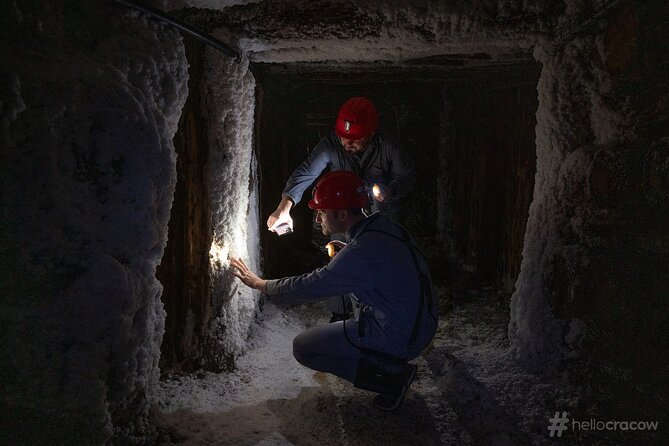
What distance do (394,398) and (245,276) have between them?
1191 millimetres

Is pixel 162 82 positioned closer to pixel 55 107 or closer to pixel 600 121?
pixel 55 107

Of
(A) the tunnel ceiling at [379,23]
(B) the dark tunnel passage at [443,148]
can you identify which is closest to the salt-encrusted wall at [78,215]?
(A) the tunnel ceiling at [379,23]

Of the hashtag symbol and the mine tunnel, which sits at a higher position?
the mine tunnel

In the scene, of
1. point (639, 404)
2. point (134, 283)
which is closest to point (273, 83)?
point (134, 283)

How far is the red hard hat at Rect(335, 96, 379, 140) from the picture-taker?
137 inches

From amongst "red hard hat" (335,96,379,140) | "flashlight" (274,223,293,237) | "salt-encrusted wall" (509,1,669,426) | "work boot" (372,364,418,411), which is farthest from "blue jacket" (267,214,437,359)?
"red hard hat" (335,96,379,140)

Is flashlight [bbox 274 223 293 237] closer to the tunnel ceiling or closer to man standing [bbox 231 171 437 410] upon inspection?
man standing [bbox 231 171 437 410]

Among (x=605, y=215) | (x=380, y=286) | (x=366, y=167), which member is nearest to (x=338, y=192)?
(x=380, y=286)

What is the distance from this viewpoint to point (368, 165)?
12.5 feet

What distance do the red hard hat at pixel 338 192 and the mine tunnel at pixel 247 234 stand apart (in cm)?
59

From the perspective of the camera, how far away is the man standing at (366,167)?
3615mm

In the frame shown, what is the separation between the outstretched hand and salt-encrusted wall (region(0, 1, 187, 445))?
970mm

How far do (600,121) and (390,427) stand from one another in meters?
1.94

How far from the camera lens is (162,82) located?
181cm
